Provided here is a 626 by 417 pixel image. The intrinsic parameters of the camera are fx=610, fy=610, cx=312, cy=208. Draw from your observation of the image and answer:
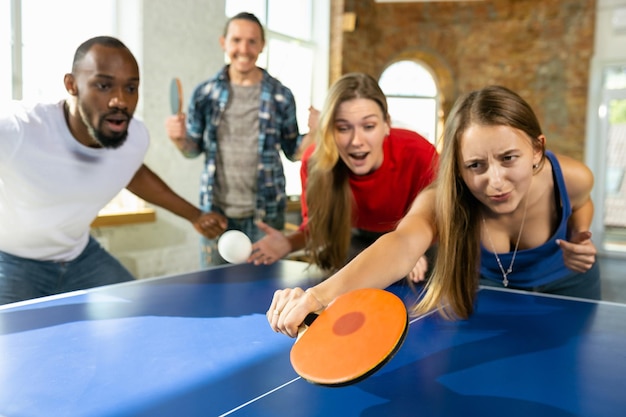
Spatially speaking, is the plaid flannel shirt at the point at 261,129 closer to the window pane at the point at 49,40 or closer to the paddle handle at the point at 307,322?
the window pane at the point at 49,40

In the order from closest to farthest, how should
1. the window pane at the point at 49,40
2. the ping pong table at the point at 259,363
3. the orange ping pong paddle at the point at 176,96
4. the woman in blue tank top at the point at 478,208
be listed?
the ping pong table at the point at 259,363
the woman in blue tank top at the point at 478,208
the orange ping pong paddle at the point at 176,96
the window pane at the point at 49,40

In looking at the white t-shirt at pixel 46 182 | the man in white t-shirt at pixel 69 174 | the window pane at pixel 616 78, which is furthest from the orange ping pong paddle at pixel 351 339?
the window pane at pixel 616 78

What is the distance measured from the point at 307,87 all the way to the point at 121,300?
5946mm

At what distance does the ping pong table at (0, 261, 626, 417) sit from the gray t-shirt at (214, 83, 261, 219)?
1.66 m

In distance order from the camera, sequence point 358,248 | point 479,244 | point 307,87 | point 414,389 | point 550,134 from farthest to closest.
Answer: point 550,134 < point 307,87 < point 358,248 < point 479,244 < point 414,389

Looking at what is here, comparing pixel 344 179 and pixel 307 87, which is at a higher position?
pixel 307 87

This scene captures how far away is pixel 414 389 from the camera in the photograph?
4.29ft

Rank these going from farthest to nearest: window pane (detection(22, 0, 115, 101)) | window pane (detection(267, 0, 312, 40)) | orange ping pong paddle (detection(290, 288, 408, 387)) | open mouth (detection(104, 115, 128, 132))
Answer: window pane (detection(267, 0, 312, 40)) < window pane (detection(22, 0, 115, 101)) < open mouth (detection(104, 115, 128, 132)) < orange ping pong paddle (detection(290, 288, 408, 387))

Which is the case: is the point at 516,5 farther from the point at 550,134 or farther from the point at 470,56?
the point at 550,134

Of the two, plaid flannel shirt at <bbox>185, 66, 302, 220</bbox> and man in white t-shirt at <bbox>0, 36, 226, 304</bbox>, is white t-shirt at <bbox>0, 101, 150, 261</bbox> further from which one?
plaid flannel shirt at <bbox>185, 66, 302, 220</bbox>

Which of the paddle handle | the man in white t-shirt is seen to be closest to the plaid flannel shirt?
the man in white t-shirt

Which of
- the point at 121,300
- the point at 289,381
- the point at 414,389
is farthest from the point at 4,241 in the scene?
the point at 414,389

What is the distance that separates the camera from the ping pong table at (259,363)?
1.22m

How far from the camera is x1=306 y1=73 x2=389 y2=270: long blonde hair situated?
268 cm
